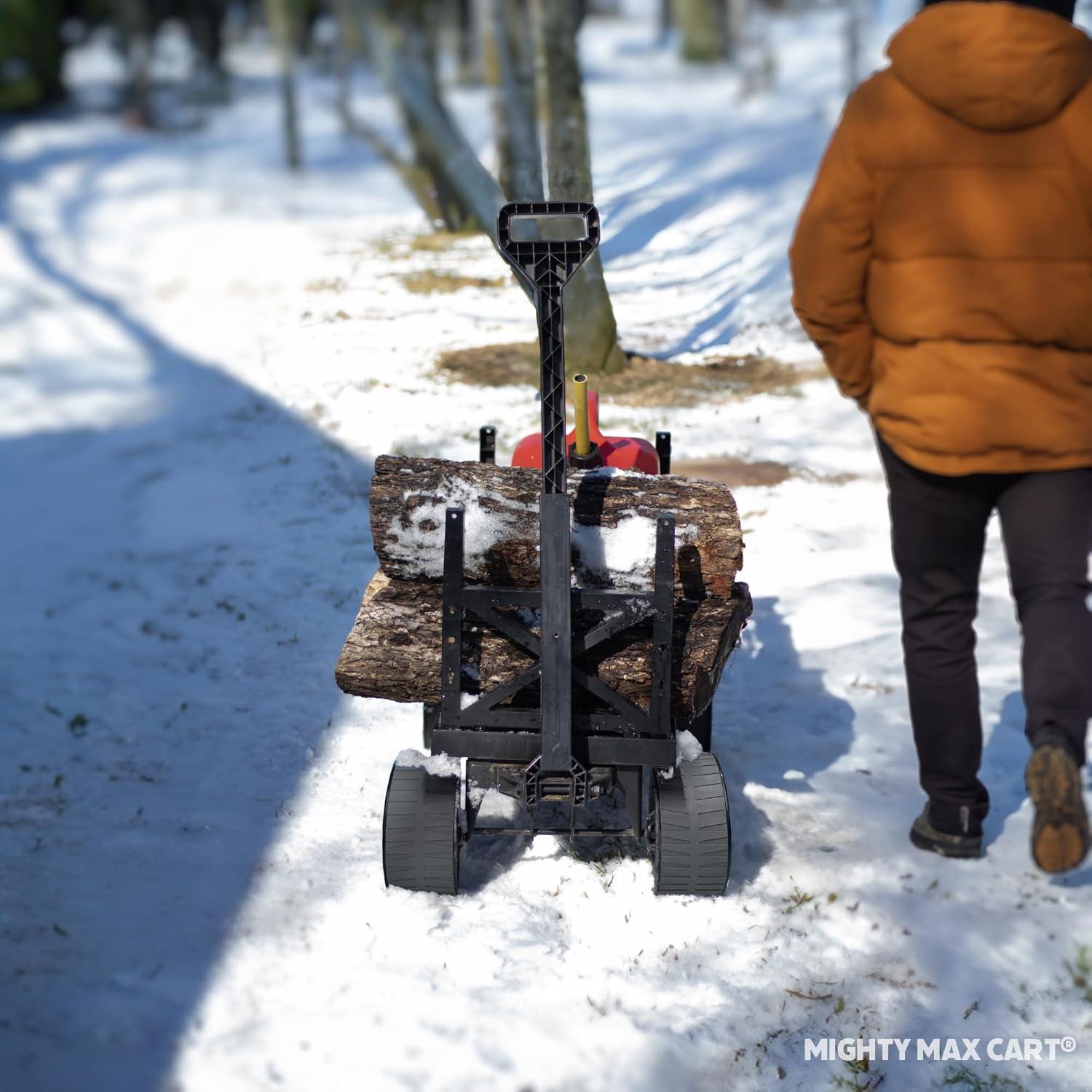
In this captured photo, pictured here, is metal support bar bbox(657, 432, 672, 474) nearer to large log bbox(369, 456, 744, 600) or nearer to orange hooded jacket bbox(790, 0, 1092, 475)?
large log bbox(369, 456, 744, 600)

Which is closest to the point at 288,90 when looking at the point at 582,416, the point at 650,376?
the point at 650,376

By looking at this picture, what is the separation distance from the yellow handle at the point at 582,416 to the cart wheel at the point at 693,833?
1.02 m

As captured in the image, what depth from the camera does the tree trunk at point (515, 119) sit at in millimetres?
8211

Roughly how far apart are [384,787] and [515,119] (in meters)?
6.49

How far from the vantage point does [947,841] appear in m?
3.48

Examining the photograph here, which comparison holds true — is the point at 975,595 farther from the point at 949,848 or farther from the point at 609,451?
the point at 609,451


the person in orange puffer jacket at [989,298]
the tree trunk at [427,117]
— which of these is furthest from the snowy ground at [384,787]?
the person in orange puffer jacket at [989,298]

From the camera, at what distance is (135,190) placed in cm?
1856

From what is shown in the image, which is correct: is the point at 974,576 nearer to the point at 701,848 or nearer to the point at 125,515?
the point at 701,848

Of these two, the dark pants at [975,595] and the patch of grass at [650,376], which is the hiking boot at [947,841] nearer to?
the dark pants at [975,595]

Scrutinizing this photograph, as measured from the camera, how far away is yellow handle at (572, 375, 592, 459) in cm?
387

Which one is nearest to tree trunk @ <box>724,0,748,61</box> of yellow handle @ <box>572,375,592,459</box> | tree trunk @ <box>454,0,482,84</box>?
tree trunk @ <box>454,0,482,84</box>

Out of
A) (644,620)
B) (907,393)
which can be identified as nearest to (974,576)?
(907,393)

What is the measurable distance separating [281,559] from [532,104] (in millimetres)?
4630
